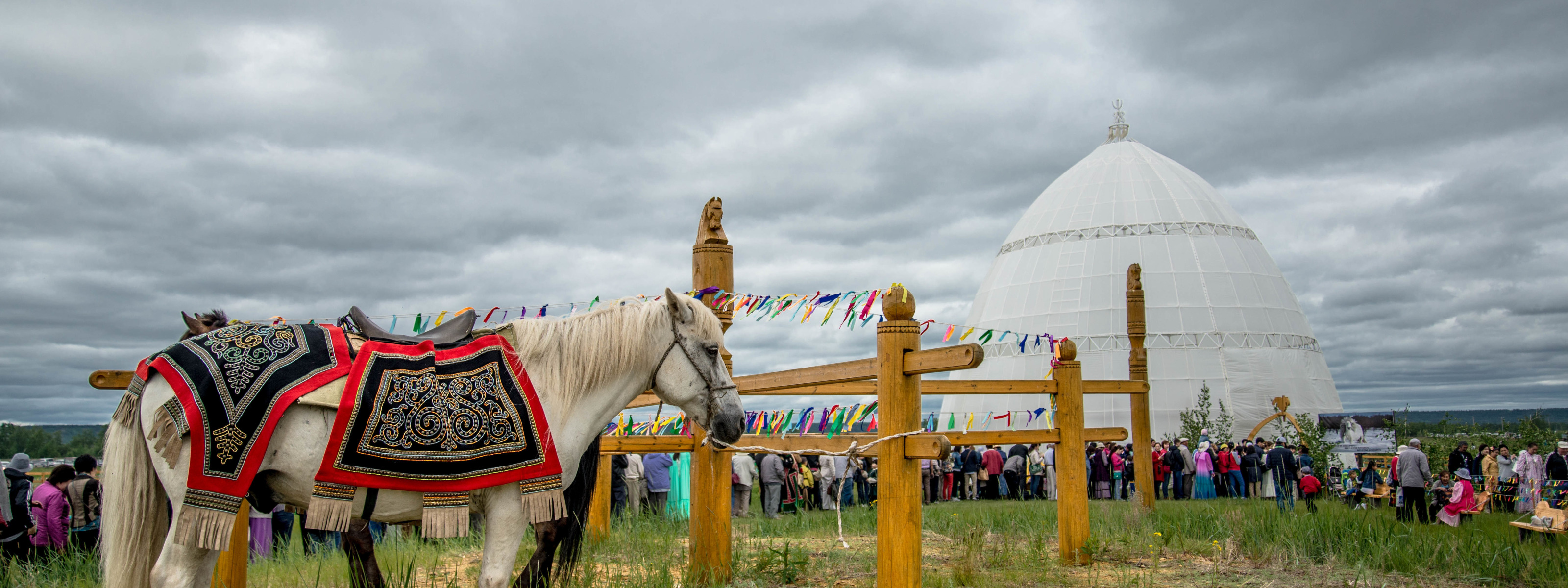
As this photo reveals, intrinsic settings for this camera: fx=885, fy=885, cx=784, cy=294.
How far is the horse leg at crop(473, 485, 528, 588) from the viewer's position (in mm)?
3322

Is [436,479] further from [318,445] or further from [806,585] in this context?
[806,585]

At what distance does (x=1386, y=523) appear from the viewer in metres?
6.75

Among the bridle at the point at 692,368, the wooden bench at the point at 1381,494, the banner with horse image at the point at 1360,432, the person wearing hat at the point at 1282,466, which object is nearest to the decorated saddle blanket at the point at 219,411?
the bridle at the point at 692,368

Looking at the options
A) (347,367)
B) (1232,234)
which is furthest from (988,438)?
(1232,234)

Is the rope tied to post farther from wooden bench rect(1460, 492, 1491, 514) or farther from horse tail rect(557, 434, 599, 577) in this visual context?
wooden bench rect(1460, 492, 1491, 514)

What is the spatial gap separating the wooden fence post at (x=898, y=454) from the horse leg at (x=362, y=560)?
2475 mm

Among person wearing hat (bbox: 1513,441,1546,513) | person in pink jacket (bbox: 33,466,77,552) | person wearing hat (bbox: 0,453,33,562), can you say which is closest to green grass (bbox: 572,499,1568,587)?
person wearing hat (bbox: 1513,441,1546,513)

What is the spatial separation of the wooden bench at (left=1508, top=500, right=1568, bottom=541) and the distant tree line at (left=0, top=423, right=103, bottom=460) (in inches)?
1042

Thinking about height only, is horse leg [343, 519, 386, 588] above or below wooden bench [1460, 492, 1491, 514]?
above

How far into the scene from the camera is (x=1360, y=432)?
2536 centimetres

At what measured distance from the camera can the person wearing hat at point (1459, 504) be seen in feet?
26.9

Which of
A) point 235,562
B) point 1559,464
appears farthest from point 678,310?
point 1559,464

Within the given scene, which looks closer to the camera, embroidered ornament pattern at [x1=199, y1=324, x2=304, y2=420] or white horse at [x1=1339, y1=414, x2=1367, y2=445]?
embroidered ornament pattern at [x1=199, y1=324, x2=304, y2=420]

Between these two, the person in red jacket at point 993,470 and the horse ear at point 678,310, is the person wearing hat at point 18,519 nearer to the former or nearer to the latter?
the horse ear at point 678,310
